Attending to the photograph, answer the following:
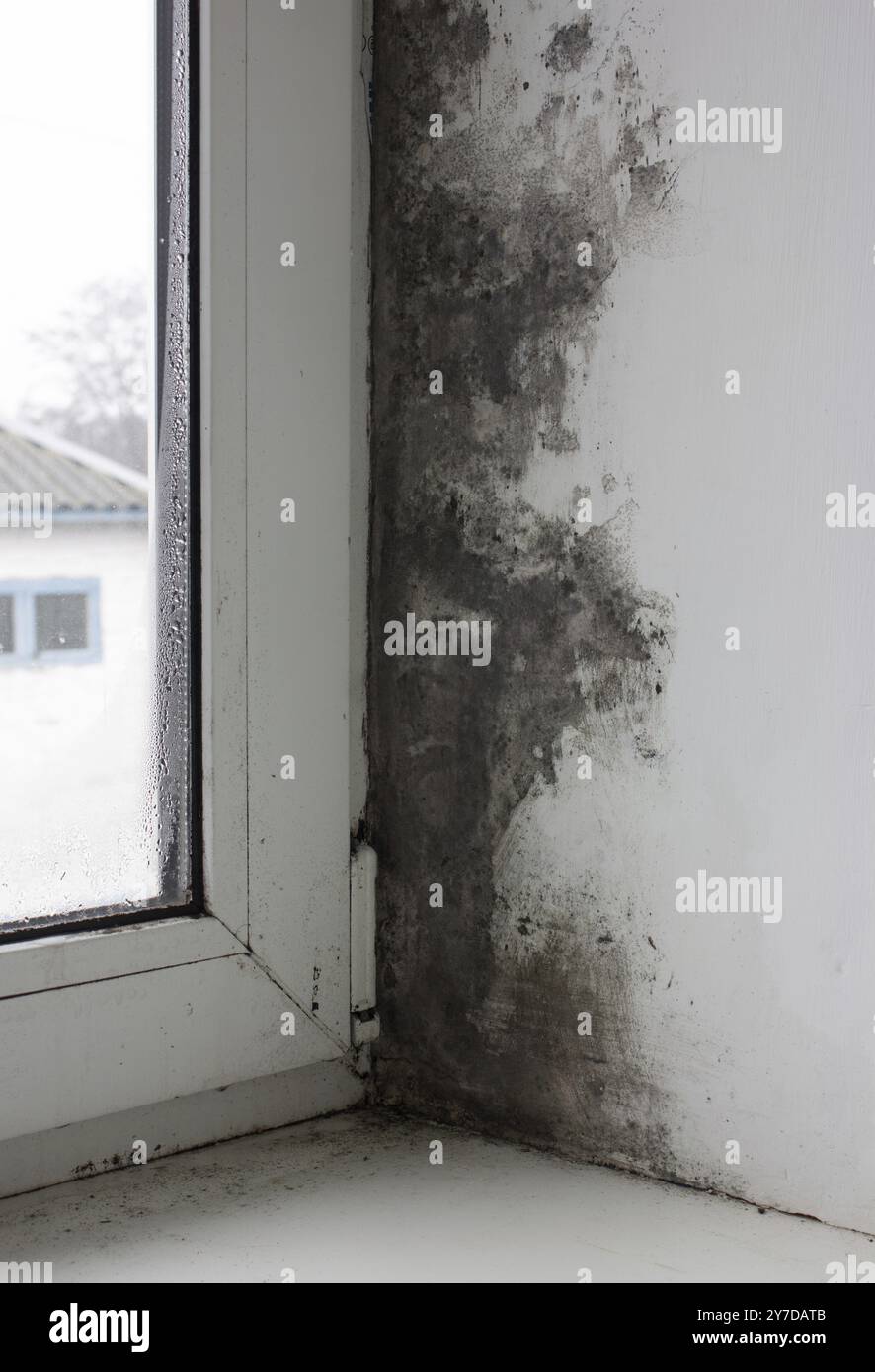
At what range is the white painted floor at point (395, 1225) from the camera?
838 mm

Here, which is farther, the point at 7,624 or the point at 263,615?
the point at 263,615

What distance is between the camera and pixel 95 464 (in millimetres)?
972

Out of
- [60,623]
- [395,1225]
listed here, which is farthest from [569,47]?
[395,1225]

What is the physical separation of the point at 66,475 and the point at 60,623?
107 millimetres

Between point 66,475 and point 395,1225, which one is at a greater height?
point 66,475

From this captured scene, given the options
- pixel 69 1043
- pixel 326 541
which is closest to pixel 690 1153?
pixel 69 1043

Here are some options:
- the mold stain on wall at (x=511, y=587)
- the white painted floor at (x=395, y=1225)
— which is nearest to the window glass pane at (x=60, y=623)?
the mold stain on wall at (x=511, y=587)

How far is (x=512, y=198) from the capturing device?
105cm

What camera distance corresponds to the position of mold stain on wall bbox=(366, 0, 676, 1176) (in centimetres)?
98

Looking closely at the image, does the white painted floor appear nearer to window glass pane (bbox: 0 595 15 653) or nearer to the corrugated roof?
window glass pane (bbox: 0 595 15 653)

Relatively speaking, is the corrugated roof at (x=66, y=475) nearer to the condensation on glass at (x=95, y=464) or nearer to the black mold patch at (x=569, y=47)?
the condensation on glass at (x=95, y=464)

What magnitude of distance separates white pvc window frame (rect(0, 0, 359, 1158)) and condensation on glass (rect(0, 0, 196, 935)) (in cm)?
3

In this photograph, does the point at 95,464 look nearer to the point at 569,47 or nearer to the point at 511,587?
the point at 511,587
